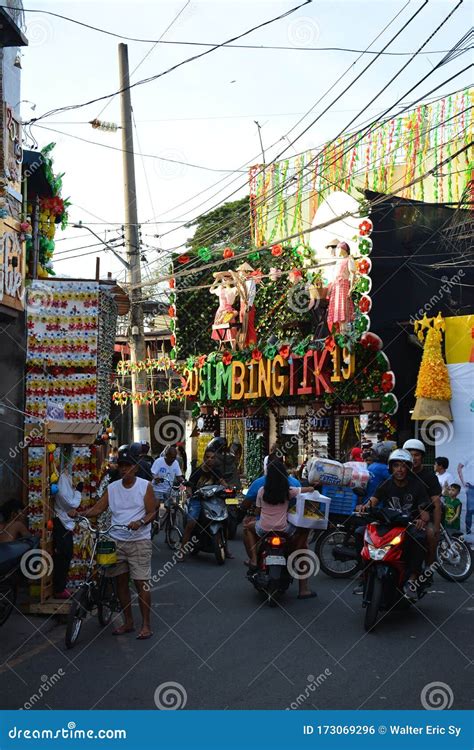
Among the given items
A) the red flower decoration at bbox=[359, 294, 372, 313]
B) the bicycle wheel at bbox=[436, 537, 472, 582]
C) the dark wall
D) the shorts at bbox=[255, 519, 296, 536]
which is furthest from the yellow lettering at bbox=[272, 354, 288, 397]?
the shorts at bbox=[255, 519, 296, 536]

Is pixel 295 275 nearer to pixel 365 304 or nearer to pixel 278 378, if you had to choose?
pixel 278 378

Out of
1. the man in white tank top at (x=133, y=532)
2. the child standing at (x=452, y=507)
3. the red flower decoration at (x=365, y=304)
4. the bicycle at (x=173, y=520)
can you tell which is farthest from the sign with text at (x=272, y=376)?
the man in white tank top at (x=133, y=532)

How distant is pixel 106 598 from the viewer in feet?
28.5

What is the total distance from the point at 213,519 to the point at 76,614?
5024 millimetres

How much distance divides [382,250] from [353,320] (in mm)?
1780

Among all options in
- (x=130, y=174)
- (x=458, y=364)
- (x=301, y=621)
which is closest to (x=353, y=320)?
(x=458, y=364)

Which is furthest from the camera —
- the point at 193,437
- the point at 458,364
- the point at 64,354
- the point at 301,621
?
the point at 193,437

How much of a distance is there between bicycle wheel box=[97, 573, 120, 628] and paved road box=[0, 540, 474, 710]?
0.61ft

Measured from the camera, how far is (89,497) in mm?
10695

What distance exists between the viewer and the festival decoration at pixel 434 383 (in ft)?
56.0

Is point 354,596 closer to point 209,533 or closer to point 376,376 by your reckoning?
point 209,533

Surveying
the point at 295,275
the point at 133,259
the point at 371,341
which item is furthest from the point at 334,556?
the point at 295,275

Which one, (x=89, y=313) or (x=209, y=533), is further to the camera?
(x=209, y=533)

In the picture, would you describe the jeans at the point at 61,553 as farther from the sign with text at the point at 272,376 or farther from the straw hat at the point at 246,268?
the straw hat at the point at 246,268
